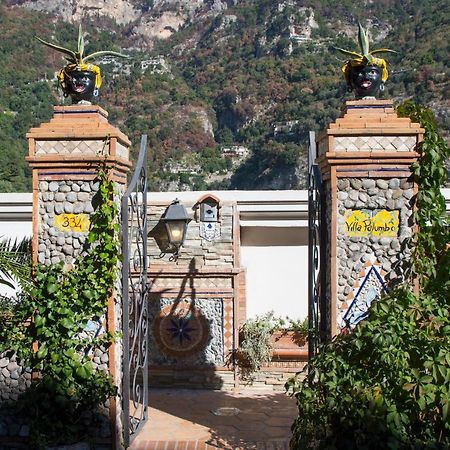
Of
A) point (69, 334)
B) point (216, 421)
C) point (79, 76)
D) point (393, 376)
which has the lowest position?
point (216, 421)

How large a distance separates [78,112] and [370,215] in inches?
108

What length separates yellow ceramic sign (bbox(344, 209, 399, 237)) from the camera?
537 centimetres

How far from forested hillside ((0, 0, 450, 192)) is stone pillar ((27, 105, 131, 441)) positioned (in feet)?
61.7

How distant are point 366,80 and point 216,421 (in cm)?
399

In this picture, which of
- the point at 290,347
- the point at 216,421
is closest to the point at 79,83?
the point at 216,421

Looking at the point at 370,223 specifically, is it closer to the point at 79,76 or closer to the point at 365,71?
the point at 365,71

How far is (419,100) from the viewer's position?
2828 cm

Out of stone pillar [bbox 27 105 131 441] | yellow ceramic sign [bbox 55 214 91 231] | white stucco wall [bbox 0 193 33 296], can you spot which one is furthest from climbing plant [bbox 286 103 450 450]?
white stucco wall [bbox 0 193 33 296]

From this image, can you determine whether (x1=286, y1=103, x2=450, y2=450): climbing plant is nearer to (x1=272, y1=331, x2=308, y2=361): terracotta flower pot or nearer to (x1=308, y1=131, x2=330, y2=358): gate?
(x1=308, y1=131, x2=330, y2=358): gate

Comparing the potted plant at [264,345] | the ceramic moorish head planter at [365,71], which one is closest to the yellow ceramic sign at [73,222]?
the ceramic moorish head planter at [365,71]

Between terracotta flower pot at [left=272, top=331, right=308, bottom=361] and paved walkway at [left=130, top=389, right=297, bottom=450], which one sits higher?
terracotta flower pot at [left=272, top=331, right=308, bottom=361]

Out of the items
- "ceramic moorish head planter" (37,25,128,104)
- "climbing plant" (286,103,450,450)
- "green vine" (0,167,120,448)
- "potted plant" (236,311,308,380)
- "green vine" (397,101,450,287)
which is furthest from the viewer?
"potted plant" (236,311,308,380)

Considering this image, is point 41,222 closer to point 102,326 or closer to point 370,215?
point 102,326

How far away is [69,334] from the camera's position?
5.51 meters
